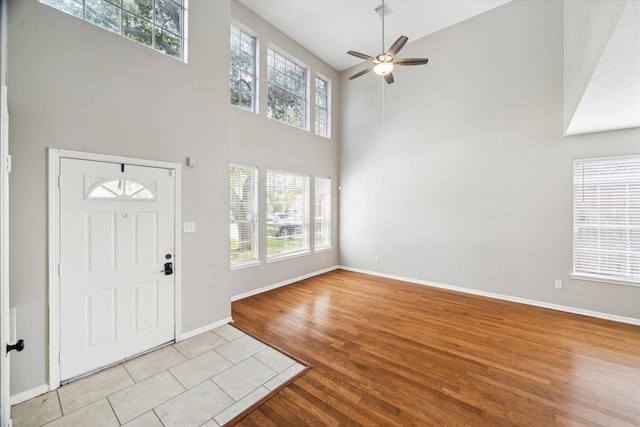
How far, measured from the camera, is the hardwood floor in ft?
6.46

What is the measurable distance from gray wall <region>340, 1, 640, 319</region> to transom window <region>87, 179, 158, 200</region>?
4.56 meters

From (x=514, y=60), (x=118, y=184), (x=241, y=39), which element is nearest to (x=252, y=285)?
(x=118, y=184)

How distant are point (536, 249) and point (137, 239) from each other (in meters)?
5.69

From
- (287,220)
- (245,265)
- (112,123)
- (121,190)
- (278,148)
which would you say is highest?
(278,148)

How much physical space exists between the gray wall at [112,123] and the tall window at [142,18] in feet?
0.73

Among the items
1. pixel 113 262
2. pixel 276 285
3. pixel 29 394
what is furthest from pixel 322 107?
pixel 29 394

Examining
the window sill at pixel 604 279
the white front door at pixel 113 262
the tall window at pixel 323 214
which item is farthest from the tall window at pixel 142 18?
the window sill at pixel 604 279

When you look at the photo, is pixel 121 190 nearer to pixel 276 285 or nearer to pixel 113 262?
pixel 113 262

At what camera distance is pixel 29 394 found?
6.88ft

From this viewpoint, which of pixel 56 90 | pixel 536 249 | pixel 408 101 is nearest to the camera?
pixel 56 90

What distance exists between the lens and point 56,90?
2.25 meters

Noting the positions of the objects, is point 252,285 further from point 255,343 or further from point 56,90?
point 56,90

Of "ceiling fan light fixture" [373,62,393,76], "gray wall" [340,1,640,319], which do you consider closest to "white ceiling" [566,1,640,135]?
"gray wall" [340,1,640,319]

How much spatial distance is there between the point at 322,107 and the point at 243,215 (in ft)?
11.7
